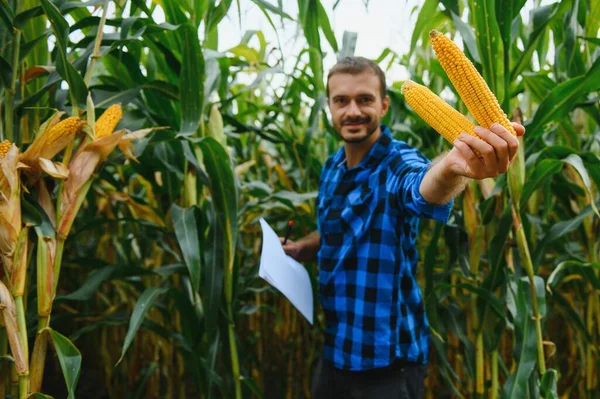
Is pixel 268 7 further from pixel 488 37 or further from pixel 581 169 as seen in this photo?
pixel 581 169

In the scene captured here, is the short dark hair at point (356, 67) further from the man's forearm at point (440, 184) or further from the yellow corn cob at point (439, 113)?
the yellow corn cob at point (439, 113)

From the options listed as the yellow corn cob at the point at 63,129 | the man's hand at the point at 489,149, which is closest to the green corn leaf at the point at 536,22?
the man's hand at the point at 489,149

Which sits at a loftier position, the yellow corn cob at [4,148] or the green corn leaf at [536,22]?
the green corn leaf at [536,22]

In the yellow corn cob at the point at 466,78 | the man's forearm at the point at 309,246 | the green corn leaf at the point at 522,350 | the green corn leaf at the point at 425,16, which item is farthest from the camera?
the man's forearm at the point at 309,246

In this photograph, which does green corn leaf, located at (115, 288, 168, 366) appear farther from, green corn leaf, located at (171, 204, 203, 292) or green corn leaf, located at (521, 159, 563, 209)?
green corn leaf, located at (521, 159, 563, 209)

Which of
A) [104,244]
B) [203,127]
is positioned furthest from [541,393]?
[104,244]

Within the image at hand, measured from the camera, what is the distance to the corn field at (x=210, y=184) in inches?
43.7

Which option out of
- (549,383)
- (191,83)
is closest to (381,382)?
(549,383)

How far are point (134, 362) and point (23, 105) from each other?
1.20m

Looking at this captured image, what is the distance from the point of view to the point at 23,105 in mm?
1216

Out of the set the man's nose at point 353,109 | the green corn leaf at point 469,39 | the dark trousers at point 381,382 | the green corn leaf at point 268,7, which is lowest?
the dark trousers at point 381,382

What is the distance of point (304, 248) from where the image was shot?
157cm

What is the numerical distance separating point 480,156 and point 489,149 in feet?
0.12

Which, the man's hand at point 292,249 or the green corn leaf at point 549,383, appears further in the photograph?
the man's hand at point 292,249
